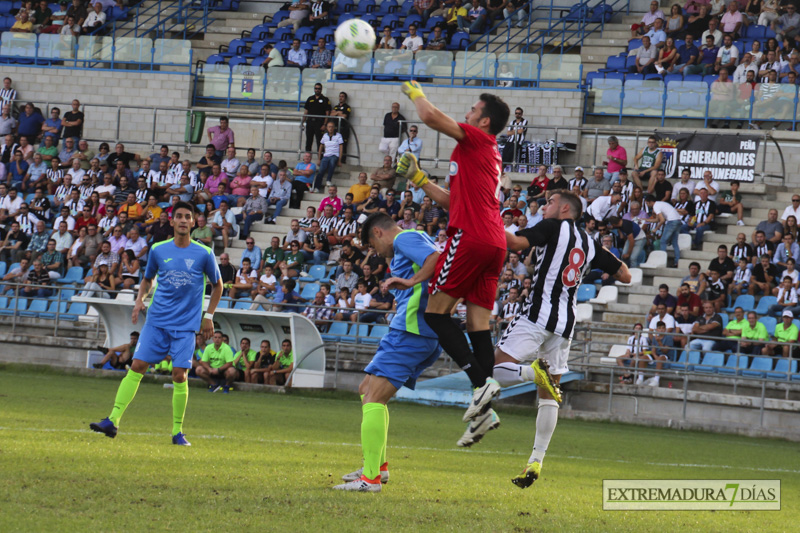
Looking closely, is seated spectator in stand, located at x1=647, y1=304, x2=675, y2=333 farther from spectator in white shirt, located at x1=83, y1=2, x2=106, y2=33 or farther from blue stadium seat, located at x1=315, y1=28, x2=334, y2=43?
spectator in white shirt, located at x1=83, y1=2, x2=106, y2=33

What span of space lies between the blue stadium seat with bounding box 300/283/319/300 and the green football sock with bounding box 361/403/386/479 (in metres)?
14.4

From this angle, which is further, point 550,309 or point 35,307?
Result: point 35,307

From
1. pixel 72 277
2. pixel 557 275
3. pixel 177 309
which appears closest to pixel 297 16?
pixel 72 277

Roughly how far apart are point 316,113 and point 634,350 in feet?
39.2

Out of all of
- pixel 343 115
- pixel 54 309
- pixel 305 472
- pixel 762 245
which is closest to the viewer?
pixel 305 472

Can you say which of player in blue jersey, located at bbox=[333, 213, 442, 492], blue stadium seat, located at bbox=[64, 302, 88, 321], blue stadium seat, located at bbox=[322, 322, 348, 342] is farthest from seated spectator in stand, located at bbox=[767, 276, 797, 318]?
blue stadium seat, located at bbox=[64, 302, 88, 321]

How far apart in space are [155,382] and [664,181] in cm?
1126

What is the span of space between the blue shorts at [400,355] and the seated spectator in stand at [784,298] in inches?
498

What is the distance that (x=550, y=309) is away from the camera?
27.5 feet

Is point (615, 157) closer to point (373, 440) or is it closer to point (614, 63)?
point (614, 63)

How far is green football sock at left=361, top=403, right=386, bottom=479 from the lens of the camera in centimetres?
755

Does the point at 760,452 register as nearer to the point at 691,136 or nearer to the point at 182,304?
the point at 182,304

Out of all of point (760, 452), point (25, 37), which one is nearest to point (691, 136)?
point (760, 452)

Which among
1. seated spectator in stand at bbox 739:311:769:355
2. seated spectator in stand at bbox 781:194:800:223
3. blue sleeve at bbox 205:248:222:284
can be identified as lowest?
seated spectator in stand at bbox 739:311:769:355
